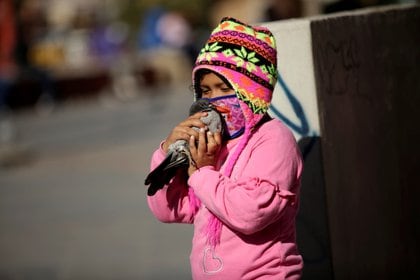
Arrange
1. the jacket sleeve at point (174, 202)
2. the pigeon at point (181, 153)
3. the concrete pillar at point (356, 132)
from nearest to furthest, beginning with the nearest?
the pigeon at point (181, 153)
the jacket sleeve at point (174, 202)
the concrete pillar at point (356, 132)

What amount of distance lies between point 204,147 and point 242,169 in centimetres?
16

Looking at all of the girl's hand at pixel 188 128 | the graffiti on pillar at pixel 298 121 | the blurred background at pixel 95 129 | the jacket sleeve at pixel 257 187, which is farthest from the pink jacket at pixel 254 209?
the blurred background at pixel 95 129

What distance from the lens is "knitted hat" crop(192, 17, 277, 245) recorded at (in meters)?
2.68

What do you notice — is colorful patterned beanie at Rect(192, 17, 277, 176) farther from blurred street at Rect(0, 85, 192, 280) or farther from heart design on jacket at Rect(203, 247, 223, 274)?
blurred street at Rect(0, 85, 192, 280)

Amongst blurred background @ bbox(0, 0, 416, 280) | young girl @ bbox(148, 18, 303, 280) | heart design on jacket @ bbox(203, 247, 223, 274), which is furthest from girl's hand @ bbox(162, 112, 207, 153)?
blurred background @ bbox(0, 0, 416, 280)

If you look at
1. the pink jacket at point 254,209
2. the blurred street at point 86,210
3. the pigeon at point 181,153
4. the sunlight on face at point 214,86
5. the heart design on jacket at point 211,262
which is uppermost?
the sunlight on face at point 214,86

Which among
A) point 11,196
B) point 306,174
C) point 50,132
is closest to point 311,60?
point 306,174

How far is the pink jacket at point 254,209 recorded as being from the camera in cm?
256

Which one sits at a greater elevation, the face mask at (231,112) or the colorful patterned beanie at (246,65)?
the colorful patterned beanie at (246,65)

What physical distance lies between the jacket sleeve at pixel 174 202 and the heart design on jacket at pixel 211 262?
9.2 inches

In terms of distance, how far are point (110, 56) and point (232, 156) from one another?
69.4 ft

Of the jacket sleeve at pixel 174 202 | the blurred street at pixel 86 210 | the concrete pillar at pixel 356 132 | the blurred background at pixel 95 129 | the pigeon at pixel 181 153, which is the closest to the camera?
the pigeon at pixel 181 153

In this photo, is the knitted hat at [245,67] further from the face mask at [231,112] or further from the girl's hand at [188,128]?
the girl's hand at [188,128]

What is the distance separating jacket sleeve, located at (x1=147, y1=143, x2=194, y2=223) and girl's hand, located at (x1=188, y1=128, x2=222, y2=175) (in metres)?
0.22
